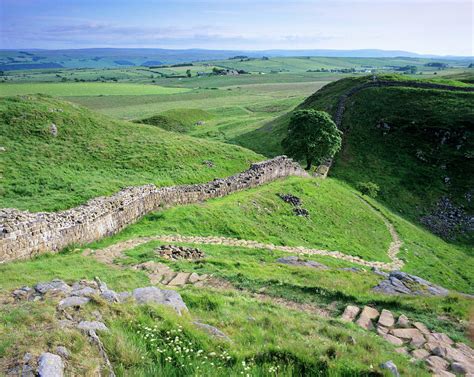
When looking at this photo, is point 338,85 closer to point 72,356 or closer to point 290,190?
point 290,190

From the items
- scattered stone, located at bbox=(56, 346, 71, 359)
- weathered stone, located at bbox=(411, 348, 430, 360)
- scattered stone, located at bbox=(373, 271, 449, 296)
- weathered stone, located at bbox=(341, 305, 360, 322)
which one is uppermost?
scattered stone, located at bbox=(56, 346, 71, 359)

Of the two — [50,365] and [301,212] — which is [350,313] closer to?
[50,365]

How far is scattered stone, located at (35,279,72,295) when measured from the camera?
13.6 meters

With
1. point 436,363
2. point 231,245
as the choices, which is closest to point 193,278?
point 231,245

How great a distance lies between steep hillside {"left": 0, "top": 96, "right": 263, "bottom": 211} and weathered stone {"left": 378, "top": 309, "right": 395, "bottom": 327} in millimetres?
20309

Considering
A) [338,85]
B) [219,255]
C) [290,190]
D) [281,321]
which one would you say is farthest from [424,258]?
[338,85]

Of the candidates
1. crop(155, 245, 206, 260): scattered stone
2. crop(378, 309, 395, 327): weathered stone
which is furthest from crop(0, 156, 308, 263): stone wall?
crop(378, 309, 395, 327): weathered stone

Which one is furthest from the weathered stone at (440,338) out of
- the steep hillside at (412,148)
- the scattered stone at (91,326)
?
the steep hillside at (412,148)

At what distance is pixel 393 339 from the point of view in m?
13.6

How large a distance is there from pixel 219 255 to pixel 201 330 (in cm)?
1210

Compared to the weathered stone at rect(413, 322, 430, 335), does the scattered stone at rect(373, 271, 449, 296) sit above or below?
below

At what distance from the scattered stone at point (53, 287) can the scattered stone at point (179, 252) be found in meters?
7.92

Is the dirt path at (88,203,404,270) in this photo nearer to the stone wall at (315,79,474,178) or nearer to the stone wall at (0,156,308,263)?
the stone wall at (0,156,308,263)

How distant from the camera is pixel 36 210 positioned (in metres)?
24.4
